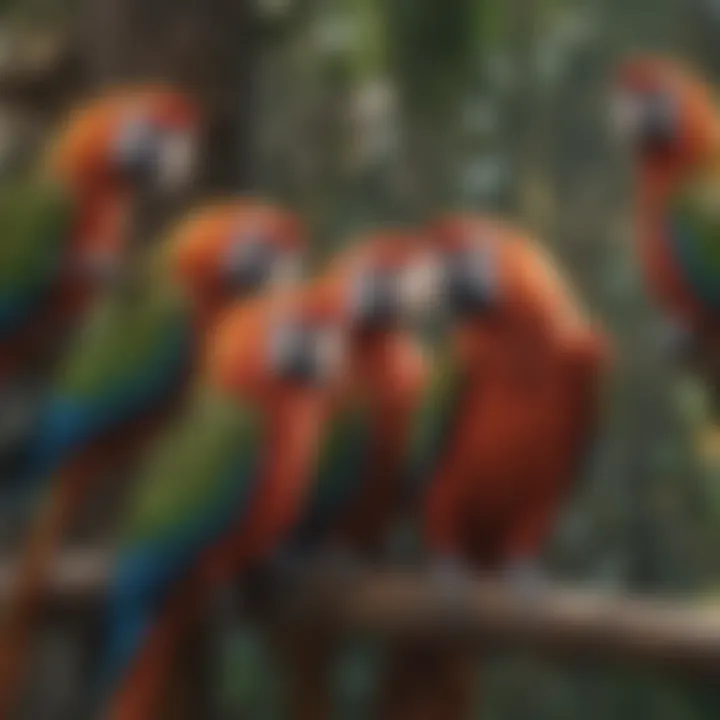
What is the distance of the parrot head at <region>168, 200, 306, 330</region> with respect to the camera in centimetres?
142

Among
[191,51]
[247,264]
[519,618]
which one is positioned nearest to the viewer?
[519,618]

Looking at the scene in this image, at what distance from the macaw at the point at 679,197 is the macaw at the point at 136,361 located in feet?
0.82

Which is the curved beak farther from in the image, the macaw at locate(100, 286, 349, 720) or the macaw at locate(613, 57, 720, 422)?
the macaw at locate(613, 57, 720, 422)

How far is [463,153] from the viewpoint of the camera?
4.83 feet

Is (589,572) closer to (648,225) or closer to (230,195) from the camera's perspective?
(648,225)

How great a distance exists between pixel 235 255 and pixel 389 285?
128 mm

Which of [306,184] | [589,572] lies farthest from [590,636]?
[306,184]

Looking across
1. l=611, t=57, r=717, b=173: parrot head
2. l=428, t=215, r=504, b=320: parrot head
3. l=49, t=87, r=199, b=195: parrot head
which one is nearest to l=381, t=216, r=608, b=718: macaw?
l=428, t=215, r=504, b=320: parrot head

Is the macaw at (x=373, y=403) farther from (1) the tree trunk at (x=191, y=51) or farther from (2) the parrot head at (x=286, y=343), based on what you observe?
(1) the tree trunk at (x=191, y=51)

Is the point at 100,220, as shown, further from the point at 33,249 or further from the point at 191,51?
the point at 191,51

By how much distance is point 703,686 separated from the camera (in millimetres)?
1410

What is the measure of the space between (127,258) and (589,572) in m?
0.42

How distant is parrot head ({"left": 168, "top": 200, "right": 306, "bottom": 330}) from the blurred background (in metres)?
0.03

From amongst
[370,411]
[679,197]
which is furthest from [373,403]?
[679,197]
